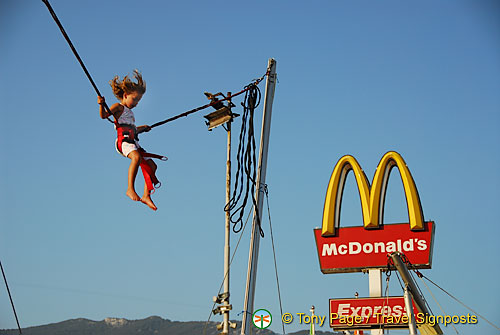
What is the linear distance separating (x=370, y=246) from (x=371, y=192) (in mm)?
→ 2349

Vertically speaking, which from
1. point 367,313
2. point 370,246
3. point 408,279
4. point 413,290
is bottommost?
point 413,290

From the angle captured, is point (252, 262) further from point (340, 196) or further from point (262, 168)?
point (340, 196)

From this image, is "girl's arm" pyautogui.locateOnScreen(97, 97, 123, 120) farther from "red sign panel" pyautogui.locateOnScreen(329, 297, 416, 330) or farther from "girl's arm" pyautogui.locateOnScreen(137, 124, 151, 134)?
"red sign panel" pyautogui.locateOnScreen(329, 297, 416, 330)

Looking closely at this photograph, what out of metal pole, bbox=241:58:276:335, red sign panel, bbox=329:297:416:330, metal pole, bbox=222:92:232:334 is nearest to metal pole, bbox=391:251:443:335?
red sign panel, bbox=329:297:416:330

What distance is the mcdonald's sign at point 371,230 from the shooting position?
27.2 meters

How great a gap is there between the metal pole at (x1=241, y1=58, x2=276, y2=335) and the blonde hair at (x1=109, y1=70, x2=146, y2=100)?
4028 millimetres

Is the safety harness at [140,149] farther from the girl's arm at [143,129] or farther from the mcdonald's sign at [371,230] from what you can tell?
the mcdonald's sign at [371,230]

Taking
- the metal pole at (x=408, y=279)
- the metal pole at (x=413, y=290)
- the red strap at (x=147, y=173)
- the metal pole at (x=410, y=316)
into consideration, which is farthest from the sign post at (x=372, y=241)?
the red strap at (x=147, y=173)

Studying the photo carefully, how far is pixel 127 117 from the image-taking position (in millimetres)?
11484

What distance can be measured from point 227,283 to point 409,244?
15220 mm

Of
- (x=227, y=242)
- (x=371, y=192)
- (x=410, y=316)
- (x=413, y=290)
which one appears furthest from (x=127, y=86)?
(x=371, y=192)

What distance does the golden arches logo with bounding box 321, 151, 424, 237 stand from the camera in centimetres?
2720

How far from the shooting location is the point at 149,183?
447 inches

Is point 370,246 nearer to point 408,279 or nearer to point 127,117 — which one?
point 408,279
